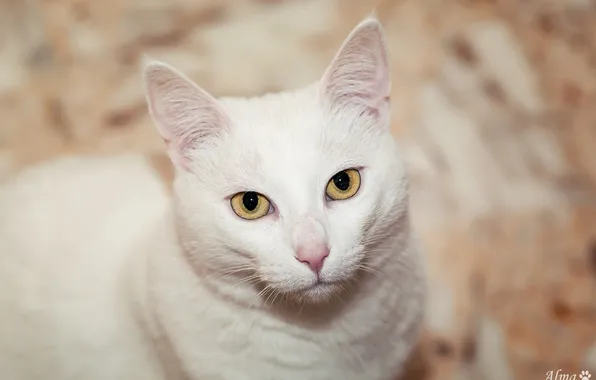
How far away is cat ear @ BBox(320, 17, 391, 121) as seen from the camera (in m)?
1.10

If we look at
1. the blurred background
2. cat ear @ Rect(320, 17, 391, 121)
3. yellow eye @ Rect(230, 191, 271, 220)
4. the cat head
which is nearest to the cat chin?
the cat head

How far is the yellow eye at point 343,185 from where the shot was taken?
3.63 feet

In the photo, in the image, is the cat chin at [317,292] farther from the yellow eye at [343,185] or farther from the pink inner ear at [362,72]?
the pink inner ear at [362,72]

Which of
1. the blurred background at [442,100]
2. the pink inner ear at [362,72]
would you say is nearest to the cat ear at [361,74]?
the pink inner ear at [362,72]

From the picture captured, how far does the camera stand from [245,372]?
1.25m

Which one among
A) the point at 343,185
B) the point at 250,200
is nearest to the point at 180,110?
the point at 250,200

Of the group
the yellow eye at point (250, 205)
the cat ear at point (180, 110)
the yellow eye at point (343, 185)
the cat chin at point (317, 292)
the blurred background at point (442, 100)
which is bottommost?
the cat chin at point (317, 292)

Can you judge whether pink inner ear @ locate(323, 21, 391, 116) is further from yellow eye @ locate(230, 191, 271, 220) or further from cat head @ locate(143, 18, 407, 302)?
yellow eye @ locate(230, 191, 271, 220)

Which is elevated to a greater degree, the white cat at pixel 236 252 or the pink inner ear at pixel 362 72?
the pink inner ear at pixel 362 72

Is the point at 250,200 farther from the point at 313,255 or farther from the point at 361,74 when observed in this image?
the point at 361,74

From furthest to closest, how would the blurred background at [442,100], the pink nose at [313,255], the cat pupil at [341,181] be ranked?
the blurred background at [442,100], the cat pupil at [341,181], the pink nose at [313,255]

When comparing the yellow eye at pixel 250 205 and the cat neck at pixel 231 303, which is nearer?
the yellow eye at pixel 250 205

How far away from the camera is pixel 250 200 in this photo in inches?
43.8

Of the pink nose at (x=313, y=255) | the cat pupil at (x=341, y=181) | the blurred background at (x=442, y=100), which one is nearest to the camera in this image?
the pink nose at (x=313, y=255)
